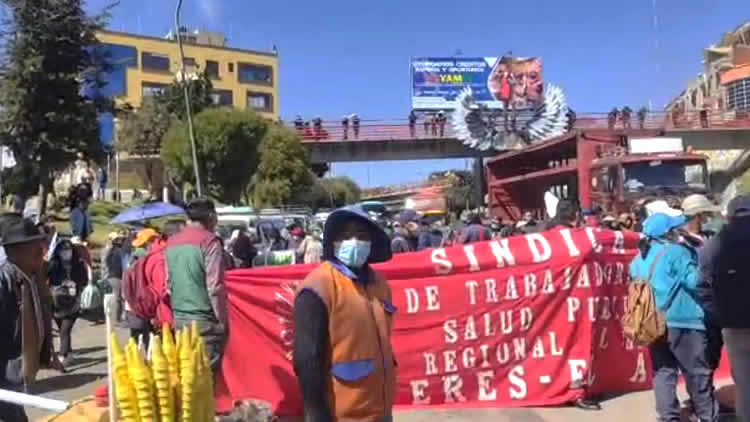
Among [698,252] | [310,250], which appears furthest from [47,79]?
[698,252]

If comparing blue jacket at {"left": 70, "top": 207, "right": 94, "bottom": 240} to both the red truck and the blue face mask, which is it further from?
the blue face mask

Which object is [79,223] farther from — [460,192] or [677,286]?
[460,192]

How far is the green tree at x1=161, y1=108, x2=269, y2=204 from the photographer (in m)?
48.0

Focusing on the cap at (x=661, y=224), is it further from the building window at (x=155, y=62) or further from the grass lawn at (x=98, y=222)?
the building window at (x=155, y=62)

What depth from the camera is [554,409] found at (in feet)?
24.3

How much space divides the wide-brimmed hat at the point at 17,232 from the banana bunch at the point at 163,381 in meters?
1.35

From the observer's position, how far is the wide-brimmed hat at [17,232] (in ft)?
15.0

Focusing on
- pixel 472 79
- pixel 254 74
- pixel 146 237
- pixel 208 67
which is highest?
pixel 208 67

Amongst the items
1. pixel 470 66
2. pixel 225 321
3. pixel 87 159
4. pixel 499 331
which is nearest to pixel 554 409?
pixel 499 331

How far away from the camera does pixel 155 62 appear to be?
88.4 meters

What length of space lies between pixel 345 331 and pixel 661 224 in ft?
11.1

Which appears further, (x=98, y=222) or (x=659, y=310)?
(x=98, y=222)

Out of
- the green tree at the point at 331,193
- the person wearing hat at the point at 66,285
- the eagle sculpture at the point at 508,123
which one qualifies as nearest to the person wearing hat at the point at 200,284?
the person wearing hat at the point at 66,285

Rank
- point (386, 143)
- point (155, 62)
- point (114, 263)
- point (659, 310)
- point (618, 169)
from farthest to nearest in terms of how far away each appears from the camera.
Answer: point (155, 62)
point (386, 143)
point (618, 169)
point (114, 263)
point (659, 310)
